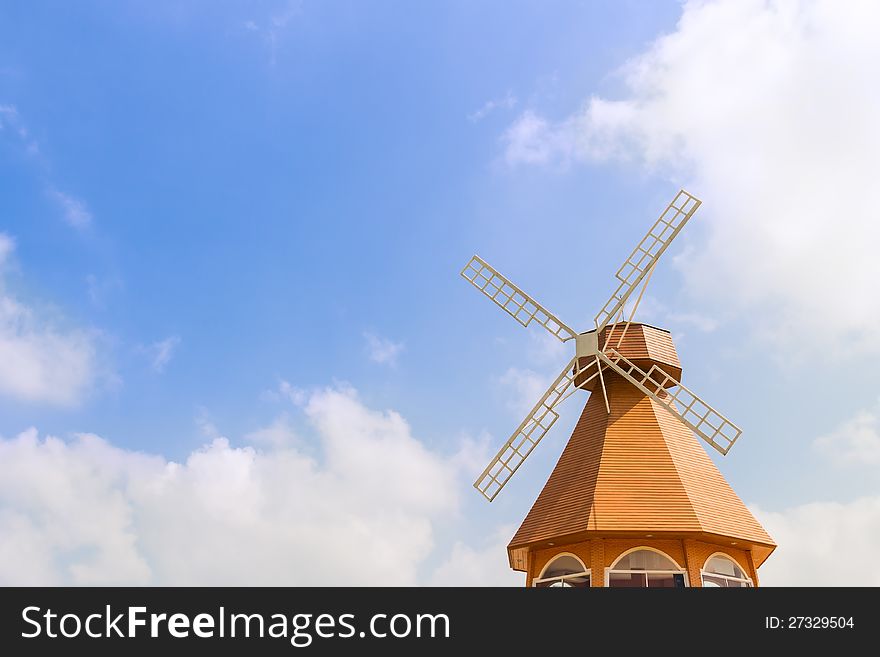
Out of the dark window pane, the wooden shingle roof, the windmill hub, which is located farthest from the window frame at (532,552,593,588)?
the windmill hub

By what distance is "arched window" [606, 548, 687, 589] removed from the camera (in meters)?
19.3

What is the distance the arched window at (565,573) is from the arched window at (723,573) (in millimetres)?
2578

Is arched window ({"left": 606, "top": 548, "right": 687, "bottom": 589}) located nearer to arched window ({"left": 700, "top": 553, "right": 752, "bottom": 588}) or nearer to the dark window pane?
the dark window pane

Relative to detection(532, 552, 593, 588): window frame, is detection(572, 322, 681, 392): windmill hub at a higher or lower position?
Answer: higher

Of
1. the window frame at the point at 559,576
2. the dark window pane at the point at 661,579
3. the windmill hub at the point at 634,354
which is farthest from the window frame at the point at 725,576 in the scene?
the windmill hub at the point at 634,354

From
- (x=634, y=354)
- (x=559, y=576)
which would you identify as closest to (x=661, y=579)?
(x=559, y=576)

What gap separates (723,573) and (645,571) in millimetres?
1974

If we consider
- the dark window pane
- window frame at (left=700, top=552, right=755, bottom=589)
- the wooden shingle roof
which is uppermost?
the wooden shingle roof

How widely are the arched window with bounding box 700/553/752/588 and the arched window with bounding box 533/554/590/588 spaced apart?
2.58 metres

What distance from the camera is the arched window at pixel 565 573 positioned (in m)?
19.9
